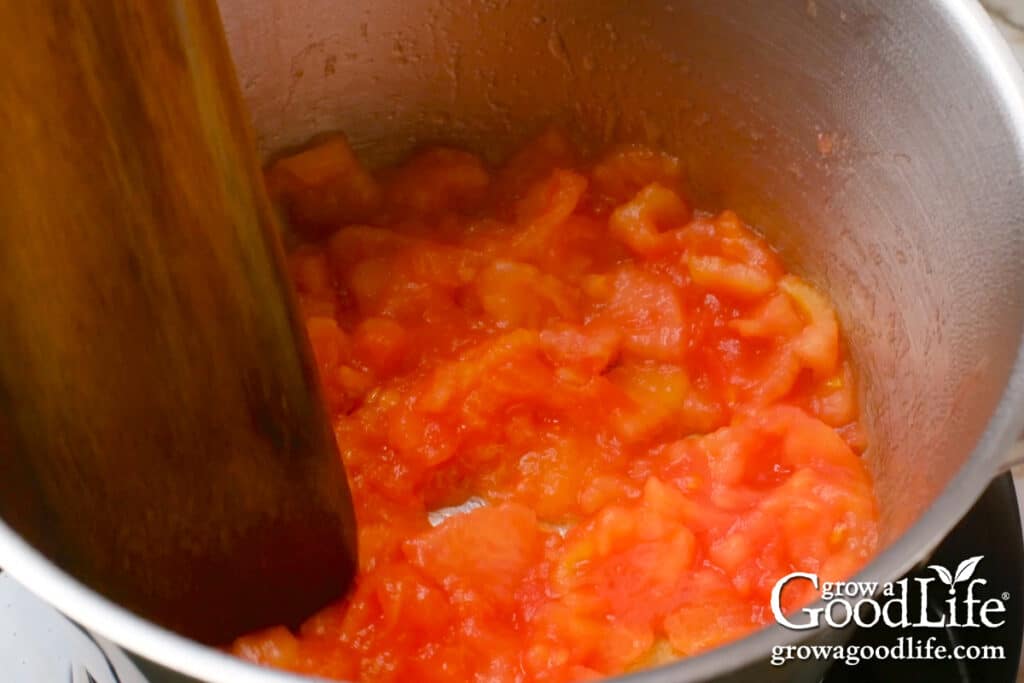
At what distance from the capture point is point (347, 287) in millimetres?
1680

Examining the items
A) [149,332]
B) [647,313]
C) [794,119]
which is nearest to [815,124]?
[794,119]

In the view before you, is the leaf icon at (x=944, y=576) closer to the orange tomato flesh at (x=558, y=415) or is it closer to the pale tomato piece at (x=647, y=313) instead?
the orange tomato flesh at (x=558, y=415)

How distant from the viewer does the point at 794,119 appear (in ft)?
5.15

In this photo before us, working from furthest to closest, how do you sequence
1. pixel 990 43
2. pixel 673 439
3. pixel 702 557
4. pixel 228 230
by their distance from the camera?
pixel 673 439 → pixel 702 557 → pixel 990 43 → pixel 228 230

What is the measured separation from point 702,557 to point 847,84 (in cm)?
69

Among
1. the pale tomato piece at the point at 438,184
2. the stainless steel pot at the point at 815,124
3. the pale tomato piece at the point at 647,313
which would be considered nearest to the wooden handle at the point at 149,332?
the stainless steel pot at the point at 815,124

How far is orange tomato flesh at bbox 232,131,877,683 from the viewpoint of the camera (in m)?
1.31

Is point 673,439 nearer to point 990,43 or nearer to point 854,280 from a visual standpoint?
point 854,280

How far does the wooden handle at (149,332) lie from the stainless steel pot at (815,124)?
0.50 ft

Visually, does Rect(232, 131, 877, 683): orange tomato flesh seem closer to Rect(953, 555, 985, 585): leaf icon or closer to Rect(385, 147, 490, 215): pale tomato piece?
Rect(385, 147, 490, 215): pale tomato piece

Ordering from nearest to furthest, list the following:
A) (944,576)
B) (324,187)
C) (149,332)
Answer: (149,332), (944,576), (324,187)

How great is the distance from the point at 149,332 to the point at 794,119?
3.40ft

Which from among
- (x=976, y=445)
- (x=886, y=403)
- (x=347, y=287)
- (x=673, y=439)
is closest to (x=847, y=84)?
(x=886, y=403)

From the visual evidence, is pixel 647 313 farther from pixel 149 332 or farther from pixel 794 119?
pixel 149 332
